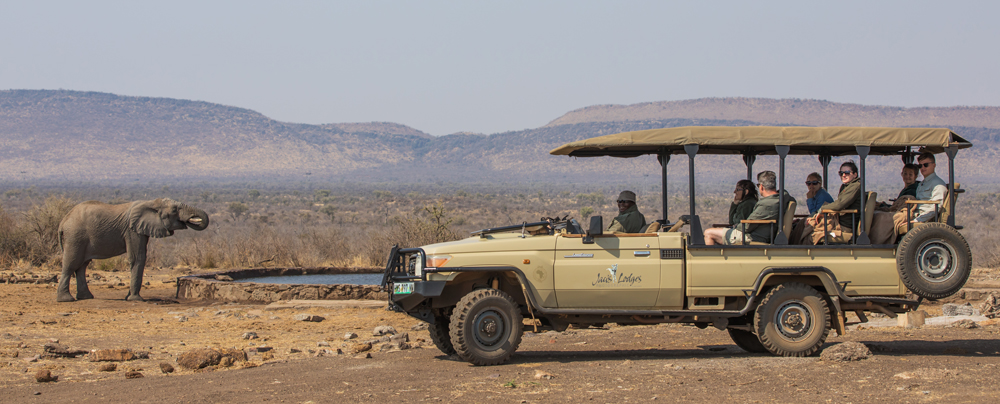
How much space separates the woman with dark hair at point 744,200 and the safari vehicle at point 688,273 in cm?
57

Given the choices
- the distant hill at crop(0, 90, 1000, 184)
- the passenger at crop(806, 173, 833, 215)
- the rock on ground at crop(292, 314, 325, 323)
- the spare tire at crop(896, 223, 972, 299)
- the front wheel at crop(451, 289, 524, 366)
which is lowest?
the rock on ground at crop(292, 314, 325, 323)

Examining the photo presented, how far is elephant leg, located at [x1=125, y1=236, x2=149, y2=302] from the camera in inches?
686

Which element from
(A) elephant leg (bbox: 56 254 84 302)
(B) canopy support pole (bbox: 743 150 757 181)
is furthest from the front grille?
(A) elephant leg (bbox: 56 254 84 302)

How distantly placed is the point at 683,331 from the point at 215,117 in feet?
567

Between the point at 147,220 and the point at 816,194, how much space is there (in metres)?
13.3

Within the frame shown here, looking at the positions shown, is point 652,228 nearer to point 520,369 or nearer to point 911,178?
point 520,369

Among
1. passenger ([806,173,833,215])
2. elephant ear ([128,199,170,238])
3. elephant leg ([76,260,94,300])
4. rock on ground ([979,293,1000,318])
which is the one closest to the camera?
passenger ([806,173,833,215])

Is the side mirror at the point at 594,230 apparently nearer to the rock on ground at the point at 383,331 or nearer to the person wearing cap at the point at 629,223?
the person wearing cap at the point at 629,223

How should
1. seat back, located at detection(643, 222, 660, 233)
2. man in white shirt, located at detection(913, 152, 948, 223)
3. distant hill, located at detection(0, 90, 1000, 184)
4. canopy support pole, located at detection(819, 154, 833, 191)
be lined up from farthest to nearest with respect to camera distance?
distant hill, located at detection(0, 90, 1000, 184) < canopy support pole, located at detection(819, 154, 833, 191) < seat back, located at detection(643, 222, 660, 233) < man in white shirt, located at detection(913, 152, 948, 223)

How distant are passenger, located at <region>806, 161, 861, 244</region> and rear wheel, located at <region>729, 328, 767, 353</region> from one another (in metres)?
1.59

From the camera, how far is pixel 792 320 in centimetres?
977

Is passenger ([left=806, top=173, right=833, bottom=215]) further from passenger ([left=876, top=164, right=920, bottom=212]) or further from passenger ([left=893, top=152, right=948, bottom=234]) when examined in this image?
passenger ([left=893, top=152, right=948, bottom=234])

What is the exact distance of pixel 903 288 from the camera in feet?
31.6

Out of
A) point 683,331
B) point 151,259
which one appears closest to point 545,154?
point 151,259
